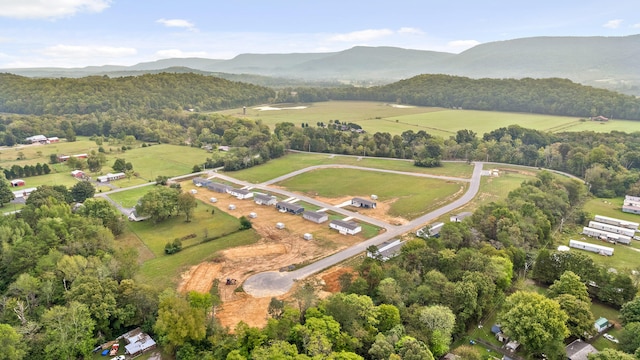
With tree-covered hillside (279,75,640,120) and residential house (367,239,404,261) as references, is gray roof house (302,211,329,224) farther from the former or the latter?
tree-covered hillside (279,75,640,120)

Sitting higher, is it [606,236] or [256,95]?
[256,95]

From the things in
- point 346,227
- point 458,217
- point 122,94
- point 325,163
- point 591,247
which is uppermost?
point 122,94

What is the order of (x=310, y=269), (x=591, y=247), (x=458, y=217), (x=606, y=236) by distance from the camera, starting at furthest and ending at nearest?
(x=458, y=217)
(x=606, y=236)
(x=591, y=247)
(x=310, y=269)

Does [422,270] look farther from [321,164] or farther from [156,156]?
[156,156]

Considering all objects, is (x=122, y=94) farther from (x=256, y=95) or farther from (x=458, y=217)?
(x=458, y=217)

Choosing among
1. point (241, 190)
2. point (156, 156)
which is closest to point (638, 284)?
point (241, 190)

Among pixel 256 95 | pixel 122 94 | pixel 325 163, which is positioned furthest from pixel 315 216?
pixel 256 95

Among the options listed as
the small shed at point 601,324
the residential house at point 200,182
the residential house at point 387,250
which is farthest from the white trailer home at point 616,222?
the residential house at point 200,182

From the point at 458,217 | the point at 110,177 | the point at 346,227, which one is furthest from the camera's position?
the point at 110,177

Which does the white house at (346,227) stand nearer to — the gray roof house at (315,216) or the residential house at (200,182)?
the gray roof house at (315,216)
